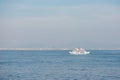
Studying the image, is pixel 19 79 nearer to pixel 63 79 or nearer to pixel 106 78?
pixel 63 79

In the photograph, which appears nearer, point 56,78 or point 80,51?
point 56,78

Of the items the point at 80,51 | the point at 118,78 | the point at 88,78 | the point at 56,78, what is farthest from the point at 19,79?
the point at 80,51

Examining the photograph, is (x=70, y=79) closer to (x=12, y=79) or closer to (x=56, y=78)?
(x=56, y=78)

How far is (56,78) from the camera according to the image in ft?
191

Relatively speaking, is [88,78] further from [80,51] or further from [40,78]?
[80,51]

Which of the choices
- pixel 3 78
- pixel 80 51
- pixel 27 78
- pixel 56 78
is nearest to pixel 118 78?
pixel 56 78

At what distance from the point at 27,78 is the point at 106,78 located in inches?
492

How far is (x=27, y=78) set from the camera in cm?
5816

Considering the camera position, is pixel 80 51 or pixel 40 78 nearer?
pixel 40 78

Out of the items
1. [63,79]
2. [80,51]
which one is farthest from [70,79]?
[80,51]

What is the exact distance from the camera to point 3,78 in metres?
58.4

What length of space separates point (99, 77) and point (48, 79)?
339 inches

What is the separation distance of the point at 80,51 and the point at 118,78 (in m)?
131

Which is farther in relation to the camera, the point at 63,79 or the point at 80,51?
the point at 80,51
